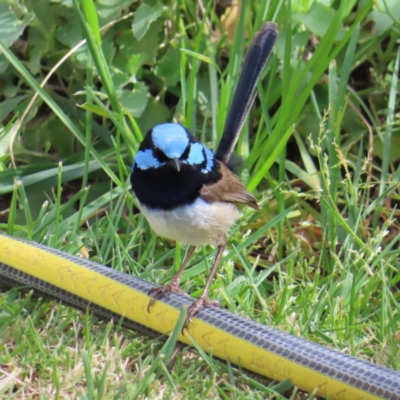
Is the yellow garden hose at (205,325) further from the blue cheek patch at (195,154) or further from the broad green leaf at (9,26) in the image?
the broad green leaf at (9,26)

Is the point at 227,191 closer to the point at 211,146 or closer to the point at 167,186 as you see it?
the point at 167,186

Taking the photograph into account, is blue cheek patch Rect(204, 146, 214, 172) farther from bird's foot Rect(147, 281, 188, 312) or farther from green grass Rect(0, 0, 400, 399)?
bird's foot Rect(147, 281, 188, 312)

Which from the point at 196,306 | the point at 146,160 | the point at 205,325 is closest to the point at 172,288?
the point at 196,306

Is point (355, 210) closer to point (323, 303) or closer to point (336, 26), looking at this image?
point (323, 303)

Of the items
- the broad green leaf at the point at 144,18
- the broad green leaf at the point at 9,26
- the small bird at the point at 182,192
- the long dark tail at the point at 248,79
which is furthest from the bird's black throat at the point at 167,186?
the broad green leaf at the point at 9,26

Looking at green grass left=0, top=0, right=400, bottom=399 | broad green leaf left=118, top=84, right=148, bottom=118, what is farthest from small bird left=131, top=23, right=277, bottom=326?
broad green leaf left=118, top=84, right=148, bottom=118
